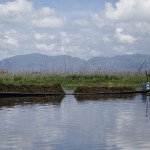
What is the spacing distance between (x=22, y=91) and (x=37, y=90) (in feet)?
3.67

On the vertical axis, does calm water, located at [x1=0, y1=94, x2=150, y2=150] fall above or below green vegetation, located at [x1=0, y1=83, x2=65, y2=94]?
below

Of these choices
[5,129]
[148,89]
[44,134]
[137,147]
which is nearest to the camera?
[137,147]

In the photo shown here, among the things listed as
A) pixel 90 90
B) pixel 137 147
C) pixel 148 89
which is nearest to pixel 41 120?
pixel 137 147

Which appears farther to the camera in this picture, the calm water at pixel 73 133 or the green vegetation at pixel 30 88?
the green vegetation at pixel 30 88

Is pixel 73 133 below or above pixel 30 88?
below

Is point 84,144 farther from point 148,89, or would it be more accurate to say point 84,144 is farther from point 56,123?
point 148,89

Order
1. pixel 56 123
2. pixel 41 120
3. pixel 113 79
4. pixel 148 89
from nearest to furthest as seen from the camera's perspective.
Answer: pixel 56 123, pixel 41 120, pixel 148 89, pixel 113 79

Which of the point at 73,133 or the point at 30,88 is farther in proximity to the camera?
the point at 30,88

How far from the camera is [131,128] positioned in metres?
9.68

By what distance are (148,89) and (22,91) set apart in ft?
36.0

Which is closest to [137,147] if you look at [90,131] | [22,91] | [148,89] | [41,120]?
[90,131]

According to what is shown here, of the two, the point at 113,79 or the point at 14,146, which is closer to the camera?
the point at 14,146

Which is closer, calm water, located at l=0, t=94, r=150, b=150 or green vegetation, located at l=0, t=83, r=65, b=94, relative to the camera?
calm water, located at l=0, t=94, r=150, b=150

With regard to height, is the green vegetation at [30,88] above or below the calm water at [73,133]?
above
